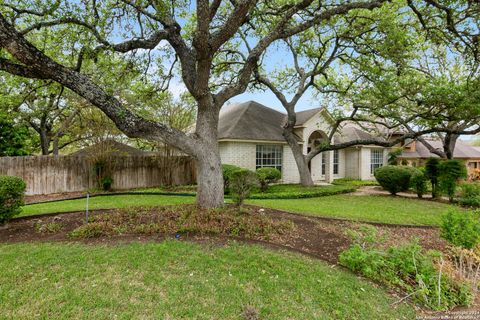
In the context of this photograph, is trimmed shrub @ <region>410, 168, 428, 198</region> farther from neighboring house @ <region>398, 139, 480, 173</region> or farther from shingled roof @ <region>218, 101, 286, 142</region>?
neighboring house @ <region>398, 139, 480, 173</region>

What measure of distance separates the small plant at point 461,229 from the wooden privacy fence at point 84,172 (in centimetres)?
1327

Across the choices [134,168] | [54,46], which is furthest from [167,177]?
[54,46]

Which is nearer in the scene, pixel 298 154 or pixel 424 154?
pixel 298 154

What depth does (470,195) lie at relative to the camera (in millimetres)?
10477

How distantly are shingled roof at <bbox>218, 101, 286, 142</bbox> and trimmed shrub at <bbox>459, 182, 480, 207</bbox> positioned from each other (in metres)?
9.41

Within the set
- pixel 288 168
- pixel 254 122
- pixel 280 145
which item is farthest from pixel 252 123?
pixel 288 168

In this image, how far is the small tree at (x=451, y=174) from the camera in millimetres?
10656

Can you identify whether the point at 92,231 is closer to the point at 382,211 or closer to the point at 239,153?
the point at 382,211

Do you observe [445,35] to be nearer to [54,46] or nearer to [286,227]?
[286,227]

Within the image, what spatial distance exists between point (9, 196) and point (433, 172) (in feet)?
53.0

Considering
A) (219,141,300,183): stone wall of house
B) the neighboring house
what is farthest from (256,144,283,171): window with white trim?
the neighboring house

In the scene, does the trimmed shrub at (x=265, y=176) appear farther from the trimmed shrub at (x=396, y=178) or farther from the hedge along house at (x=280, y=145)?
the trimmed shrub at (x=396, y=178)

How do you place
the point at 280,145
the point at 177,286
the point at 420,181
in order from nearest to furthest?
the point at 177,286
the point at 420,181
the point at 280,145

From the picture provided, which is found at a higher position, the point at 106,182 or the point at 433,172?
the point at 433,172
